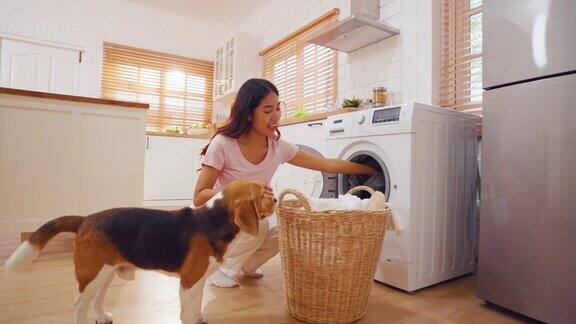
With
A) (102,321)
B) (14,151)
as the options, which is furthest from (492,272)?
(14,151)

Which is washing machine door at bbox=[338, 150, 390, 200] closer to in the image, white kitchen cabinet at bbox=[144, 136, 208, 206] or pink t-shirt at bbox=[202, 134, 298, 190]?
pink t-shirt at bbox=[202, 134, 298, 190]

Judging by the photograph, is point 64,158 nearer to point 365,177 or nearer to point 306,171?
point 306,171

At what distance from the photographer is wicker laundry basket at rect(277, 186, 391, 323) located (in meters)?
1.17

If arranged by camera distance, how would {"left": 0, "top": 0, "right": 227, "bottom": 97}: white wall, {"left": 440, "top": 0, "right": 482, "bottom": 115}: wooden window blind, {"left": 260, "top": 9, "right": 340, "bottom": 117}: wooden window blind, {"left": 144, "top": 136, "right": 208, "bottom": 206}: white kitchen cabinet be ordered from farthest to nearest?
1. {"left": 144, "top": 136, "right": 208, "bottom": 206}: white kitchen cabinet
2. {"left": 0, "top": 0, "right": 227, "bottom": 97}: white wall
3. {"left": 260, "top": 9, "right": 340, "bottom": 117}: wooden window blind
4. {"left": 440, "top": 0, "right": 482, "bottom": 115}: wooden window blind

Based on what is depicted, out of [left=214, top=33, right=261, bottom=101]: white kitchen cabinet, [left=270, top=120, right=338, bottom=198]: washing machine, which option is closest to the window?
[left=214, top=33, right=261, bottom=101]: white kitchen cabinet

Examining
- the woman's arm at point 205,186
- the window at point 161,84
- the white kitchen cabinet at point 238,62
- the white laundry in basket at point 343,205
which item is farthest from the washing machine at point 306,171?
the window at point 161,84

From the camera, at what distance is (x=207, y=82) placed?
555cm

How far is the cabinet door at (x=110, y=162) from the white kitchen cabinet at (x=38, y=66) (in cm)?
281

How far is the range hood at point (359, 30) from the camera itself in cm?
252

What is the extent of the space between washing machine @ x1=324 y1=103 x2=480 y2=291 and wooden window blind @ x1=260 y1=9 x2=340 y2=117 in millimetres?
1352

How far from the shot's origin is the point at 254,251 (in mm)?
1674

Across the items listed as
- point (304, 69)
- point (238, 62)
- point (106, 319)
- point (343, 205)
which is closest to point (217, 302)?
point (106, 319)

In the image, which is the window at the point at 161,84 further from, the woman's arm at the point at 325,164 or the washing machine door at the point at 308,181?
the woman's arm at the point at 325,164

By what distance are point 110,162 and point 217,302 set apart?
145 cm
